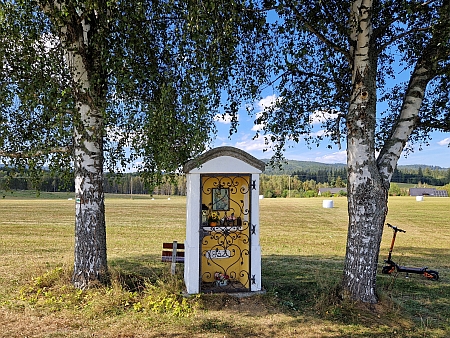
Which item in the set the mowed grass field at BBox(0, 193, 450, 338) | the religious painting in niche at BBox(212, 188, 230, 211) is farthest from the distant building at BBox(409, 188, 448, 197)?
the religious painting in niche at BBox(212, 188, 230, 211)

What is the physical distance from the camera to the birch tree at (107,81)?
5281mm

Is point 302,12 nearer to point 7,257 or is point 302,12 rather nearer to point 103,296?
point 103,296

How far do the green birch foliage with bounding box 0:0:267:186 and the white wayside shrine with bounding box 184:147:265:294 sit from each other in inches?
24.8

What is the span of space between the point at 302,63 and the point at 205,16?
321 centimetres

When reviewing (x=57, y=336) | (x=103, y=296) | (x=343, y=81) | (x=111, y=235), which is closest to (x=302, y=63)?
(x=343, y=81)

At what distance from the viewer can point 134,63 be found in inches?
221

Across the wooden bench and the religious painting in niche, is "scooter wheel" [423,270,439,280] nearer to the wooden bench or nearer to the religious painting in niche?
the religious painting in niche

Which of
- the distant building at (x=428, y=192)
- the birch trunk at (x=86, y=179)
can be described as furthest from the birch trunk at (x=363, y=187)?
the distant building at (x=428, y=192)

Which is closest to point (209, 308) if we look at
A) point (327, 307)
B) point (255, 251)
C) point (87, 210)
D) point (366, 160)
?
point (255, 251)

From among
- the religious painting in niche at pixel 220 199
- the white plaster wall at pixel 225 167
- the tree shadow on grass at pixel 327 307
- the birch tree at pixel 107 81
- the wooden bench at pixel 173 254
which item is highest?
the birch tree at pixel 107 81

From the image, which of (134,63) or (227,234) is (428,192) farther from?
(134,63)

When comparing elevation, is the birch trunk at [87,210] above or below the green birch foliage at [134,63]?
below

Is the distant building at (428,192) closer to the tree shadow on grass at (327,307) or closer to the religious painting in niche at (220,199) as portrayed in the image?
the tree shadow on grass at (327,307)

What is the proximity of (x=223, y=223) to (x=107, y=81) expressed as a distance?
3.41m
